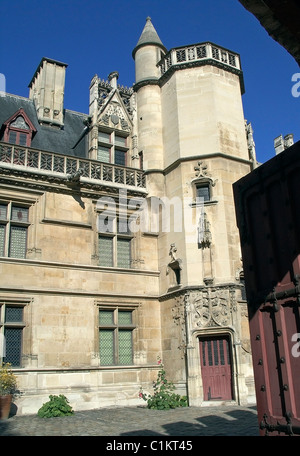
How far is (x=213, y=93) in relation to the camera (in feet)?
53.0

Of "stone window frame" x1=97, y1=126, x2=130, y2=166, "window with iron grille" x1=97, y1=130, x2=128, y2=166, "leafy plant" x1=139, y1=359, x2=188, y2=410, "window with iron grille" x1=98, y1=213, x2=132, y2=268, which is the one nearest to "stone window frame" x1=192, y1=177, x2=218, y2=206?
"window with iron grille" x1=98, y1=213, x2=132, y2=268

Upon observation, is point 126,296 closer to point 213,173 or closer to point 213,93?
point 213,173

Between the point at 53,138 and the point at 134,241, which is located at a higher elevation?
the point at 53,138

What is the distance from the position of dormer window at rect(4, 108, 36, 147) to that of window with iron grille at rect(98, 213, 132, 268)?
3.94 meters

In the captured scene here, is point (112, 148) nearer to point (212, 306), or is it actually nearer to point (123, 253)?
point (123, 253)

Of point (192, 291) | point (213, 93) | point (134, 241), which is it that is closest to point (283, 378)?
point (192, 291)

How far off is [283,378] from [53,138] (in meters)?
14.6

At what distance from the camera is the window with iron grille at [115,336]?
14.2 meters

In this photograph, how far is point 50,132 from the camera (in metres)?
17.2

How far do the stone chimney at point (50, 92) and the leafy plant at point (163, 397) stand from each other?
10725mm

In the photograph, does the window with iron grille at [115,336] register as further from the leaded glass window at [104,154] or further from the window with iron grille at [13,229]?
the leaded glass window at [104,154]

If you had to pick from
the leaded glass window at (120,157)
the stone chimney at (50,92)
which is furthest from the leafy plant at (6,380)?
the stone chimney at (50,92)

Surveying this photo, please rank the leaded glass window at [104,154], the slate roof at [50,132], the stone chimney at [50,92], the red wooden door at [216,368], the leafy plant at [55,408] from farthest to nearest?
1. the stone chimney at [50,92]
2. the leaded glass window at [104,154]
3. the slate roof at [50,132]
4. the red wooden door at [216,368]
5. the leafy plant at [55,408]
